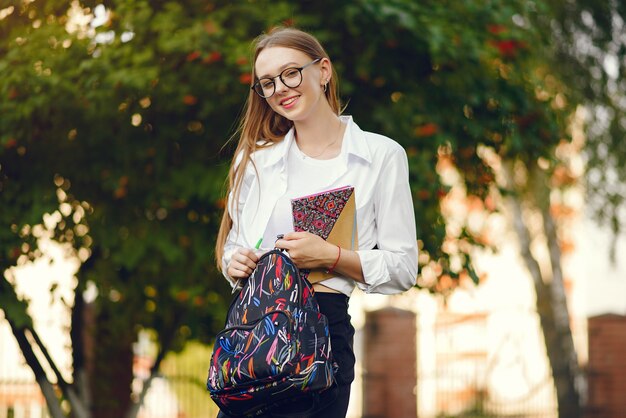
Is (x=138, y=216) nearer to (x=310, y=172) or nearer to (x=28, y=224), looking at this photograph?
(x=28, y=224)

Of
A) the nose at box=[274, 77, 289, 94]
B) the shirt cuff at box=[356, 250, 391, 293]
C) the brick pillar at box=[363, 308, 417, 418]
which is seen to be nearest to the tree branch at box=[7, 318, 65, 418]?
the nose at box=[274, 77, 289, 94]

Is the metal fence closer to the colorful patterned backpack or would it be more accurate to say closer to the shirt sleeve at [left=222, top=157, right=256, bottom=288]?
the shirt sleeve at [left=222, top=157, right=256, bottom=288]

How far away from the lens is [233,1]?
239 inches

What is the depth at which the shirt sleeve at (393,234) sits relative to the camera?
269 centimetres

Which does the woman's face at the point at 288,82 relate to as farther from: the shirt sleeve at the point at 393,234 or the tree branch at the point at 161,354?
the tree branch at the point at 161,354

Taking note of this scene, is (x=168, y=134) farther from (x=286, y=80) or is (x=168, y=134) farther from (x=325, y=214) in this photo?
(x=325, y=214)

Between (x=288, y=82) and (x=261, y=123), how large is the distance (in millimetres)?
216

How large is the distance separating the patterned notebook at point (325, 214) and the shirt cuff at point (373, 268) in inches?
A: 3.4

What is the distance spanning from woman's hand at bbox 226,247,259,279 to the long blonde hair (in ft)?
0.70

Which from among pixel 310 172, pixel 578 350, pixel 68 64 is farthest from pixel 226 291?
pixel 578 350

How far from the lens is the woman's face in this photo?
9.14ft

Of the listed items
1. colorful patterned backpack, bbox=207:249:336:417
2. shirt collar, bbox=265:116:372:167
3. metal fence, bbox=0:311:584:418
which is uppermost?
shirt collar, bbox=265:116:372:167

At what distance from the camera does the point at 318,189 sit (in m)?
2.75

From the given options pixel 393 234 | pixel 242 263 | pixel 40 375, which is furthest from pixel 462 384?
pixel 242 263
